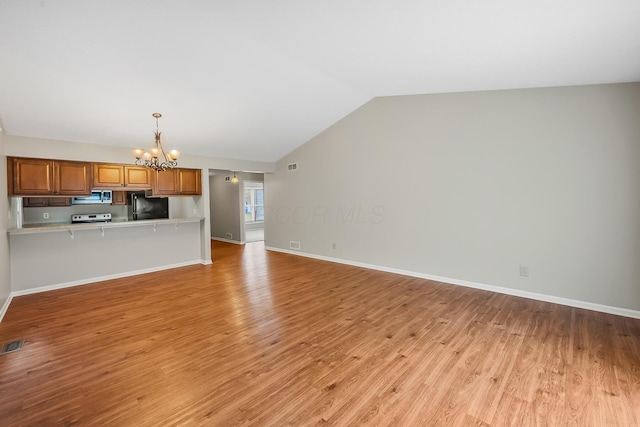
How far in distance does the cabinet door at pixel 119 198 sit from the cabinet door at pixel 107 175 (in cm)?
72

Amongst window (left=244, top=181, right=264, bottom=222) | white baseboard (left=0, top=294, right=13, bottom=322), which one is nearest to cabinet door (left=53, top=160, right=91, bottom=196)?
white baseboard (left=0, top=294, right=13, bottom=322)

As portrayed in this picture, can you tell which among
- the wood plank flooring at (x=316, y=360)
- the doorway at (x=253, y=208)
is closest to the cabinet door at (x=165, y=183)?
the wood plank flooring at (x=316, y=360)

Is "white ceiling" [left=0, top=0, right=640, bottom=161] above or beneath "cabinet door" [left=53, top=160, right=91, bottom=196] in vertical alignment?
above

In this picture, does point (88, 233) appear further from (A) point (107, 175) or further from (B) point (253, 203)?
(B) point (253, 203)

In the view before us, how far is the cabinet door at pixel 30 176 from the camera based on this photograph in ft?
13.4

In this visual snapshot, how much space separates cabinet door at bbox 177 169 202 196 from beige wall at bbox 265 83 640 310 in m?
2.76

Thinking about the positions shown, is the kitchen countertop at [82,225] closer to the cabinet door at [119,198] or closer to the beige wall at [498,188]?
the cabinet door at [119,198]

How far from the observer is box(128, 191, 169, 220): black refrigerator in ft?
18.6

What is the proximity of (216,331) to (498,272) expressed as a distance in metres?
3.93

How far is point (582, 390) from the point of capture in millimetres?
2084

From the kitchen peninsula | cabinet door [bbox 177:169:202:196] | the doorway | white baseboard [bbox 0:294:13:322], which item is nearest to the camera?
white baseboard [bbox 0:294:13:322]

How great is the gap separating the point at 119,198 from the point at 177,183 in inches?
45.0

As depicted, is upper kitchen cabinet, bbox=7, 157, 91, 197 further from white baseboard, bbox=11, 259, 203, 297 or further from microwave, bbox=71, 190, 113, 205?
white baseboard, bbox=11, 259, 203, 297

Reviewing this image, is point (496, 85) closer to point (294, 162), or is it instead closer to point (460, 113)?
point (460, 113)
